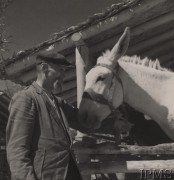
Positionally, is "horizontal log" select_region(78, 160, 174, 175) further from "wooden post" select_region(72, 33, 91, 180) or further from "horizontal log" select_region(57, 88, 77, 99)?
"horizontal log" select_region(57, 88, 77, 99)

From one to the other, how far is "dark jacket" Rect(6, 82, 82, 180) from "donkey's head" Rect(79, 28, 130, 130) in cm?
107

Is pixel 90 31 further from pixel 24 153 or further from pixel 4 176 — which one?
pixel 4 176

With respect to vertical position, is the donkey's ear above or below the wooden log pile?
above

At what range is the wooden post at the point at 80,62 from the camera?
5047mm

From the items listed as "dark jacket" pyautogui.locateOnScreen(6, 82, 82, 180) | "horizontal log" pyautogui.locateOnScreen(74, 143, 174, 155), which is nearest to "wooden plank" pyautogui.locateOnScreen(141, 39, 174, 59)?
"horizontal log" pyautogui.locateOnScreen(74, 143, 174, 155)

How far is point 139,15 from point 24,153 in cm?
257

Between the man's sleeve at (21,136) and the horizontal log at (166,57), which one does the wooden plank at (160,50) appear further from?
the man's sleeve at (21,136)

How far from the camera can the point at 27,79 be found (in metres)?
6.40

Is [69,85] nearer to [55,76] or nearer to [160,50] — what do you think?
[160,50]

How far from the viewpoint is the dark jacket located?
9.42ft

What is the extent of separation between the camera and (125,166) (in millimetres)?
4531

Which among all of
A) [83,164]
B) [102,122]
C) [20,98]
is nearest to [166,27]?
[102,122]

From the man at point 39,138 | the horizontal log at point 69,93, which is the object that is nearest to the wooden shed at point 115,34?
the horizontal log at point 69,93

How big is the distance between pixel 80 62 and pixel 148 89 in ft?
3.57
